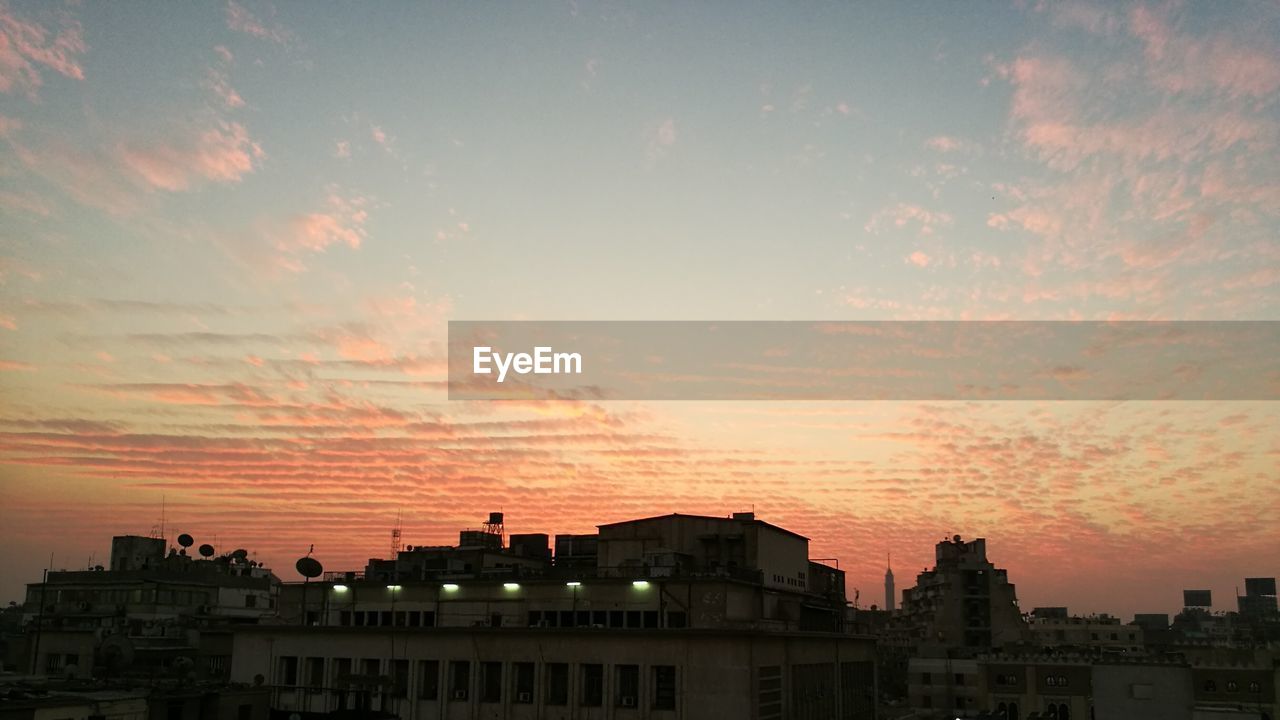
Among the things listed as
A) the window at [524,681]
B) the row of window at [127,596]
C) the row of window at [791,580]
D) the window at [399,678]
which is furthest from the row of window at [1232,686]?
the row of window at [127,596]

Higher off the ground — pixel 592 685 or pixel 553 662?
pixel 553 662

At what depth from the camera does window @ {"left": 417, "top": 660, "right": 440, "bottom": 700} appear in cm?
6812

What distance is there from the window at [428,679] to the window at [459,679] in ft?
3.70

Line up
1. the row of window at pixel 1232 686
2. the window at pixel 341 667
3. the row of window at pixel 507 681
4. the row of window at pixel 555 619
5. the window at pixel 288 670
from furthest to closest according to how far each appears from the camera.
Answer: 1. the row of window at pixel 1232 686
2. the window at pixel 288 670
3. the window at pixel 341 667
4. the row of window at pixel 555 619
5. the row of window at pixel 507 681

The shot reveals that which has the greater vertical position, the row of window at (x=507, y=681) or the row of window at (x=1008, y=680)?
the row of window at (x=507, y=681)

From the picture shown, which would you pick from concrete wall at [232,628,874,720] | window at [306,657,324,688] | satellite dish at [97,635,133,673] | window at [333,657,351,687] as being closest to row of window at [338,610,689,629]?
concrete wall at [232,628,874,720]

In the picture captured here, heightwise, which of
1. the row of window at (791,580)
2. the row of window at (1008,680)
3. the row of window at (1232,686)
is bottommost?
the row of window at (1008,680)

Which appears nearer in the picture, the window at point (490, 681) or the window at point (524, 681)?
the window at point (524, 681)

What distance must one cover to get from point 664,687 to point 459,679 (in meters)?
16.0

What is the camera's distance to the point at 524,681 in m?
65.4

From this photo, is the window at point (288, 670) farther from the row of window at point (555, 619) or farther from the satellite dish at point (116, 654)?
the satellite dish at point (116, 654)

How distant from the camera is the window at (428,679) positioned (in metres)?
68.1

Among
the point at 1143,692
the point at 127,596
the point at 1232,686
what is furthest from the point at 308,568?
the point at 1232,686

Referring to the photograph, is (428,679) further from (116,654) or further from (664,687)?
(116,654)
